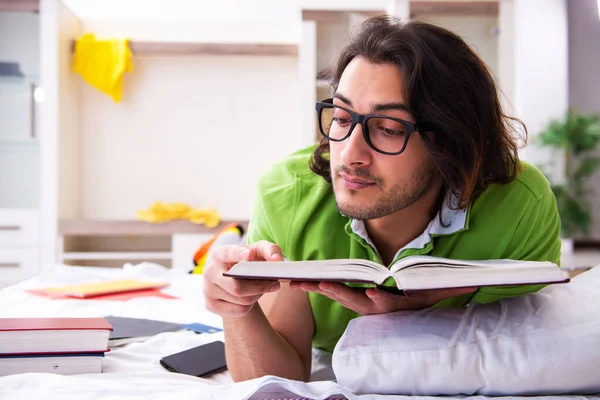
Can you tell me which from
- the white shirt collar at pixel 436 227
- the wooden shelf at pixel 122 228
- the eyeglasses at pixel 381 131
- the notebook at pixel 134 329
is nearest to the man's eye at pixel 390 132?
the eyeglasses at pixel 381 131

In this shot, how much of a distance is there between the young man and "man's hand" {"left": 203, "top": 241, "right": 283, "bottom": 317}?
0.05 metres

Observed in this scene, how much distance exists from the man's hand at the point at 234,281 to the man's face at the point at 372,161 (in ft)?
0.87

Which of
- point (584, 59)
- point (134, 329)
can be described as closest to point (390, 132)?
point (134, 329)

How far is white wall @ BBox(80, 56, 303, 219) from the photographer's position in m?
4.39

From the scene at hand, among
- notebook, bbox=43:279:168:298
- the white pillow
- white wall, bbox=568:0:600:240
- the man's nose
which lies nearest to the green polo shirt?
the man's nose

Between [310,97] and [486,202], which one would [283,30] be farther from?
[486,202]

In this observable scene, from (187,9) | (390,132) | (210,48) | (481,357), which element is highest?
(187,9)

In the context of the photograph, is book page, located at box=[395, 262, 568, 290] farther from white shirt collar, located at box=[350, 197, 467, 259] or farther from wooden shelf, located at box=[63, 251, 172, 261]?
wooden shelf, located at box=[63, 251, 172, 261]

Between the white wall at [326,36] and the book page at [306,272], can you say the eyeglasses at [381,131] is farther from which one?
the white wall at [326,36]

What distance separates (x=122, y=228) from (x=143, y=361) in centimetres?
284

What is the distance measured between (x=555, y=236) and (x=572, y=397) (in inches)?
18.7

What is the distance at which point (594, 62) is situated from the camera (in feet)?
18.5

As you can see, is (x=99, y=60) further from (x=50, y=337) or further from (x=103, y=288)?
(x=50, y=337)

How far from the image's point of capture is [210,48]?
4211 millimetres
